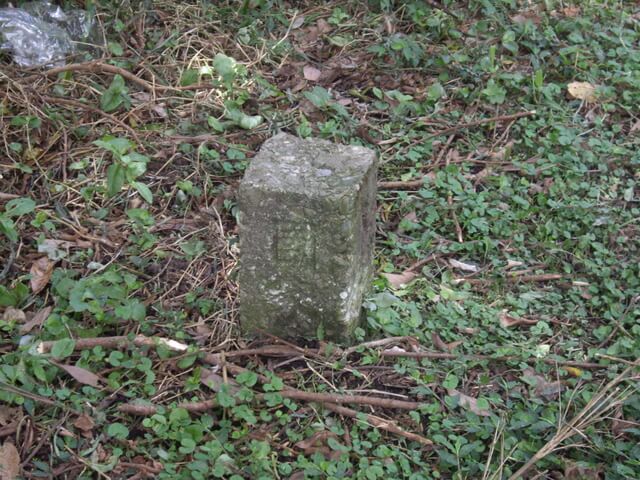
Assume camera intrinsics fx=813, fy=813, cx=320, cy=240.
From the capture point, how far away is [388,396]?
10.1ft

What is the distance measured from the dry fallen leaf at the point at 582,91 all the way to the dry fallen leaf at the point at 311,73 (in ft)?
4.86

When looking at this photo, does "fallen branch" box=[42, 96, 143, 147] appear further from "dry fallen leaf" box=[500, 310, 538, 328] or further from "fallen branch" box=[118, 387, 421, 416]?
"dry fallen leaf" box=[500, 310, 538, 328]

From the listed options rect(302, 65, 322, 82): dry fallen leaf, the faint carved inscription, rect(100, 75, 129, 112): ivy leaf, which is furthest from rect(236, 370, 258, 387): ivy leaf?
rect(302, 65, 322, 82): dry fallen leaf

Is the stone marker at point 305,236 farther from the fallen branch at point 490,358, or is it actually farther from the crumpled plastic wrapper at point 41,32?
the crumpled plastic wrapper at point 41,32

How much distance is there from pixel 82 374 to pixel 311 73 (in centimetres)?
244

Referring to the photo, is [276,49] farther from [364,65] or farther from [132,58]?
[132,58]

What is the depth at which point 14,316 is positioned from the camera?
3.25m

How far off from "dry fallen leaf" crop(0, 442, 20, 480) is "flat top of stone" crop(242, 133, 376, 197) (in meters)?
1.21

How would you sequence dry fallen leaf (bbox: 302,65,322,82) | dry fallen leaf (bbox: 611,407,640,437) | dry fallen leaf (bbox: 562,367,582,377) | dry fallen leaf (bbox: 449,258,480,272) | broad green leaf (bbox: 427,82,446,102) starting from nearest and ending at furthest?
dry fallen leaf (bbox: 611,407,640,437) → dry fallen leaf (bbox: 562,367,582,377) → dry fallen leaf (bbox: 449,258,480,272) → broad green leaf (bbox: 427,82,446,102) → dry fallen leaf (bbox: 302,65,322,82)

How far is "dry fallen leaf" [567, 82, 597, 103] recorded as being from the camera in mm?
4754

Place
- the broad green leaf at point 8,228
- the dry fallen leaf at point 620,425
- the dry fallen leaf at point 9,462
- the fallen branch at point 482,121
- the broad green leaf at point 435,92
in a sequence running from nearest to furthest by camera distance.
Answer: the dry fallen leaf at point 9,462
the dry fallen leaf at point 620,425
the broad green leaf at point 8,228
the fallen branch at point 482,121
the broad green leaf at point 435,92

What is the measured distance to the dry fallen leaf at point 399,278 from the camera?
3.55 metres

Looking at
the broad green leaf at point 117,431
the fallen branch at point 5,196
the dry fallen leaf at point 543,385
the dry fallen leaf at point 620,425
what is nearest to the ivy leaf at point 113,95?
the fallen branch at point 5,196

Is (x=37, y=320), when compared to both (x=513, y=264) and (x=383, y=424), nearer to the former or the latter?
(x=383, y=424)
